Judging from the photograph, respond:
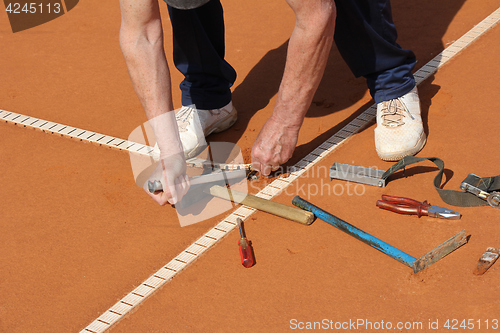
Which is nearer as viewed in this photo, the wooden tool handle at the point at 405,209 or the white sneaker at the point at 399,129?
the wooden tool handle at the point at 405,209

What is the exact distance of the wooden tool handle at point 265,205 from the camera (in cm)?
213

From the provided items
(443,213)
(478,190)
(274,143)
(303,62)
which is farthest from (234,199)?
(478,190)

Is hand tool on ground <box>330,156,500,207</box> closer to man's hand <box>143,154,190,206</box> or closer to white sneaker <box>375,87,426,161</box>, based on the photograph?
white sneaker <box>375,87,426,161</box>

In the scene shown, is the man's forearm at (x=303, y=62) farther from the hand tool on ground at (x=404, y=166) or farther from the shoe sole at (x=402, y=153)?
the shoe sole at (x=402, y=153)

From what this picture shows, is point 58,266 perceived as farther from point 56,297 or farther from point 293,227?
point 293,227

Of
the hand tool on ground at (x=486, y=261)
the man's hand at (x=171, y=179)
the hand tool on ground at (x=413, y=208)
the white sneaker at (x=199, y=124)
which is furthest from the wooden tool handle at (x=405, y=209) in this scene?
the white sneaker at (x=199, y=124)

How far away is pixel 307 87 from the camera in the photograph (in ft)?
7.05

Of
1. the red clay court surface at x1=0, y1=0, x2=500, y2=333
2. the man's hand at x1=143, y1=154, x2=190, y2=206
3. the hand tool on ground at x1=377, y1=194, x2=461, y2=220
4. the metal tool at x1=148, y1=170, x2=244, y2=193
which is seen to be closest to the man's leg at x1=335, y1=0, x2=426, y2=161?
the red clay court surface at x1=0, y1=0, x2=500, y2=333

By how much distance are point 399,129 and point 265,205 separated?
2.52 feet

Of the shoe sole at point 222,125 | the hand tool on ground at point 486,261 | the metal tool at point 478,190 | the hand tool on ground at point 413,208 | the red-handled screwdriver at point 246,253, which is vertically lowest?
the hand tool on ground at point 486,261

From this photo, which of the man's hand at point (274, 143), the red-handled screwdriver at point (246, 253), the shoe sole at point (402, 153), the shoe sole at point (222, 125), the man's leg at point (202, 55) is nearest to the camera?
the red-handled screwdriver at point (246, 253)

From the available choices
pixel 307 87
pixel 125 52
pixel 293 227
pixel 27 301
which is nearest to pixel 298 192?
pixel 293 227

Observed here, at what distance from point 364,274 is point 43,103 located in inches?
95.1

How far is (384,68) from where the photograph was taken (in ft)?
8.26
